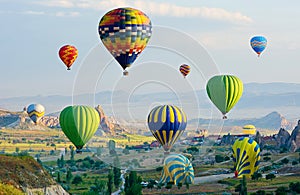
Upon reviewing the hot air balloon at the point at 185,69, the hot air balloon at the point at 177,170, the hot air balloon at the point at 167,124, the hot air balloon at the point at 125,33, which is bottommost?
the hot air balloon at the point at 177,170

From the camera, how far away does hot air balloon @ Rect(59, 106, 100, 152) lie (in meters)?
98.8

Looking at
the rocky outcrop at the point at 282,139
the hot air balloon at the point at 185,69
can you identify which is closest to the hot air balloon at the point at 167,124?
the hot air balloon at the point at 185,69

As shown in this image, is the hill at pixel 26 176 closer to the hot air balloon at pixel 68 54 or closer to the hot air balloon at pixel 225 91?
the hot air balloon at pixel 225 91

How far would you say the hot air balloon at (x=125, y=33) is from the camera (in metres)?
83.7

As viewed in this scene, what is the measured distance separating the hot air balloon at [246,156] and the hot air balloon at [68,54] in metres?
46.7

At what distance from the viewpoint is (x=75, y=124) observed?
9875cm

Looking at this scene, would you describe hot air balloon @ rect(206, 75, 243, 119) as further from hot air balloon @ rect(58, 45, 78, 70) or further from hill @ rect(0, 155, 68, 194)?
hill @ rect(0, 155, 68, 194)

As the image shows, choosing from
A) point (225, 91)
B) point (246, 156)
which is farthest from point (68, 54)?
point (246, 156)

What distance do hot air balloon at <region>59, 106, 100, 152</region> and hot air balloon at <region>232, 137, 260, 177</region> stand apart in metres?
22.7

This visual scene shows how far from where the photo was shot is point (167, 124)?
308 feet

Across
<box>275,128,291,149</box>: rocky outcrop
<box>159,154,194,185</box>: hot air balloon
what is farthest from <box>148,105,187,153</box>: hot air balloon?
<box>275,128,291,149</box>: rocky outcrop

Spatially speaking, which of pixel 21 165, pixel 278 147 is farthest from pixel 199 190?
pixel 278 147

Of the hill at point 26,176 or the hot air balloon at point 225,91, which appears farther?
the hot air balloon at point 225,91

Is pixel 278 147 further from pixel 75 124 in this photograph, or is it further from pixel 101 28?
pixel 101 28
